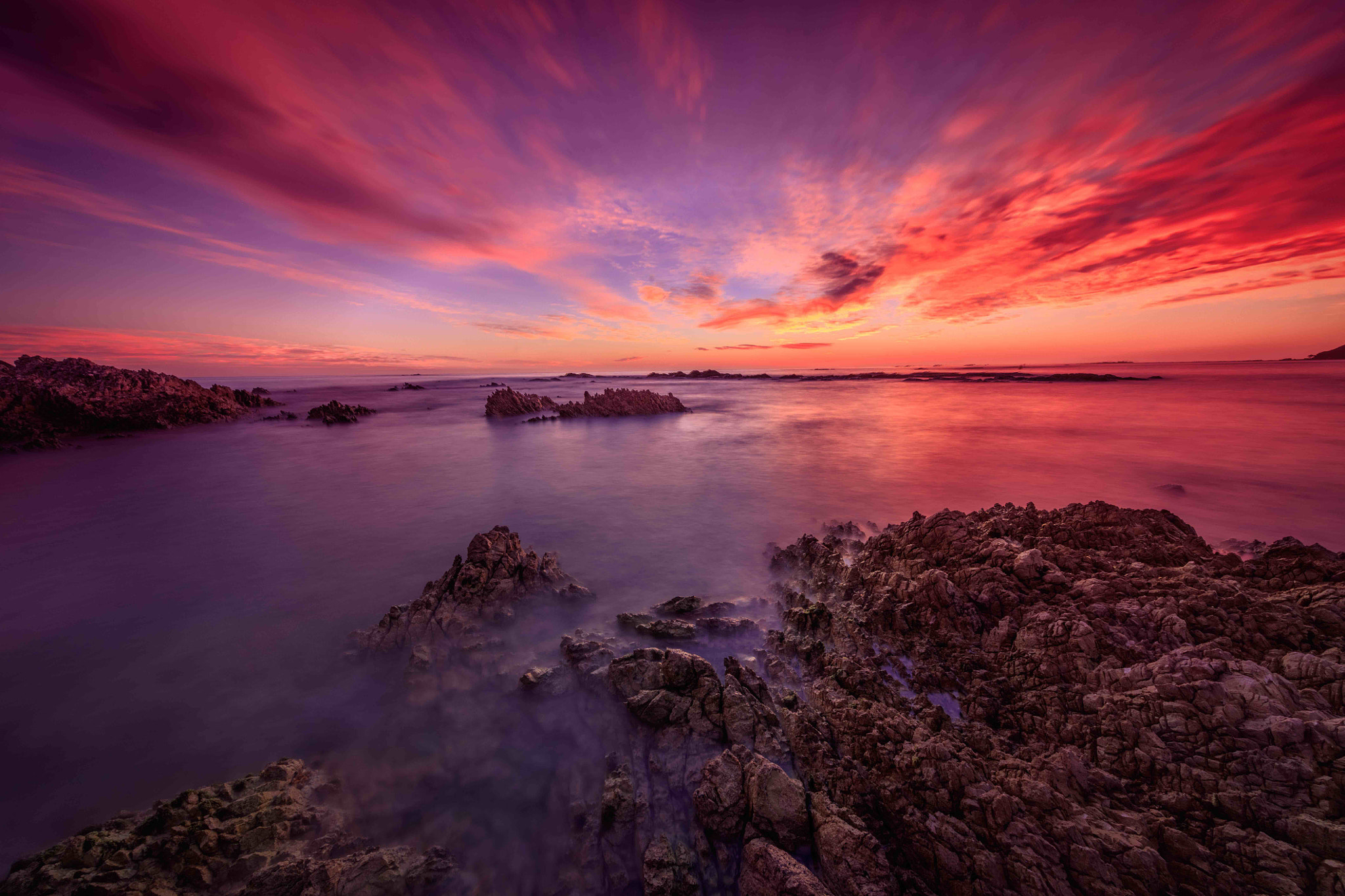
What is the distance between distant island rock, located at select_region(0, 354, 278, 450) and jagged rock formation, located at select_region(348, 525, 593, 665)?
22624 millimetres

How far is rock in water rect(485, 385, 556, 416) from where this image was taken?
93.0 ft

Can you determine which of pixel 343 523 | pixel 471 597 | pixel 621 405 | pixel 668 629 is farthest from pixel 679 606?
pixel 621 405

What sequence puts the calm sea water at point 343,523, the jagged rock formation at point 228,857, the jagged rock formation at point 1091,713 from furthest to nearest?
the calm sea water at point 343,523
the jagged rock formation at point 228,857
the jagged rock formation at point 1091,713

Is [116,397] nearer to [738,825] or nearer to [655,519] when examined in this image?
[655,519]

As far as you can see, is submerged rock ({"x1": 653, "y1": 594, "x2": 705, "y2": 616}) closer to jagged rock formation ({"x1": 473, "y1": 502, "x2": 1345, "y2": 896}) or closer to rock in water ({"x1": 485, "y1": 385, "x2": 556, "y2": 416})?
jagged rock formation ({"x1": 473, "y1": 502, "x2": 1345, "y2": 896})

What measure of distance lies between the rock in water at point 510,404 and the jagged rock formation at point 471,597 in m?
23.9

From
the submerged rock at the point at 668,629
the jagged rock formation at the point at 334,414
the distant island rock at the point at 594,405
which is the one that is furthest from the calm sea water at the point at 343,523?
the distant island rock at the point at 594,405

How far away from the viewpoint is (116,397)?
1891 cm

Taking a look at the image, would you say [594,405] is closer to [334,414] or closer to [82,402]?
[334,414]

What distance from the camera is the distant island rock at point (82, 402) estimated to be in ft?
52.2

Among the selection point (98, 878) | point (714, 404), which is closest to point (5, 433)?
point (98, 878)

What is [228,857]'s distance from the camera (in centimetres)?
278

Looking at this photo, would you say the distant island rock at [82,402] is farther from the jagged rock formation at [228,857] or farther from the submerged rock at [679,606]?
the submerged rock at [679,606]

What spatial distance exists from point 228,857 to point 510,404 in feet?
92.3
